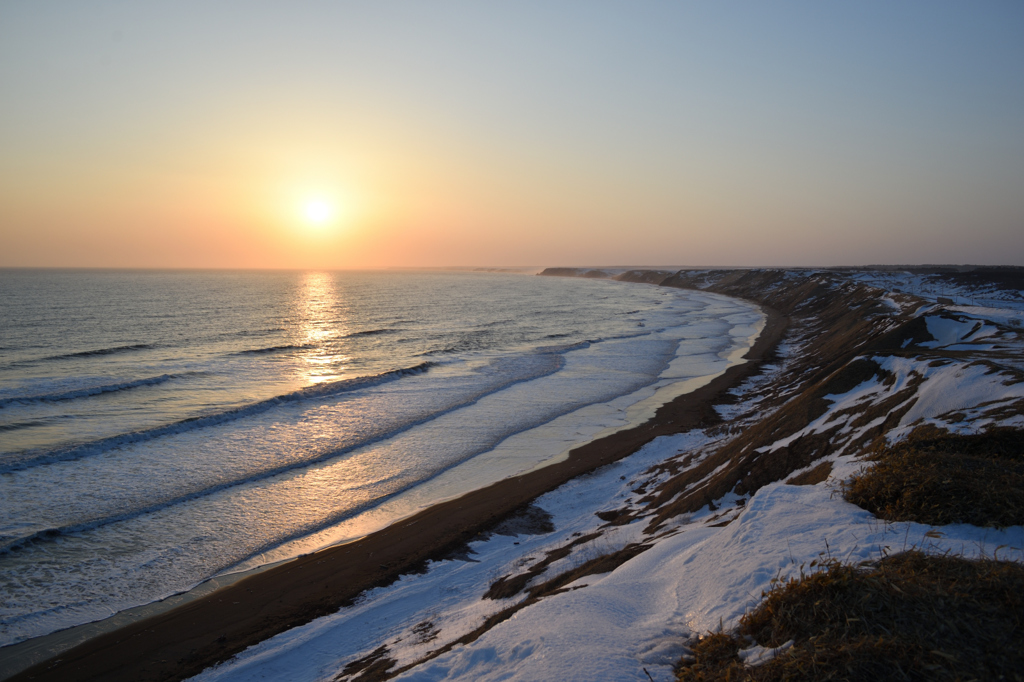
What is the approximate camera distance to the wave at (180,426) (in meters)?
17.6

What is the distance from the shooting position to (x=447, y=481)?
16.5m

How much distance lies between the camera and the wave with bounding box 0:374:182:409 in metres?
24.3

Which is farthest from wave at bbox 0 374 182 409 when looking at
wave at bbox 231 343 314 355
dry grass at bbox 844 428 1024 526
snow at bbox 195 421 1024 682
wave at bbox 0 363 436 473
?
dry grass at bbox 844 428 1024 526

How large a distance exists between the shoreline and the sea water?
84 centimetres

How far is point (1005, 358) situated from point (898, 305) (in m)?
25.3

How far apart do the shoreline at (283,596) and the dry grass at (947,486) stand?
29.6ft

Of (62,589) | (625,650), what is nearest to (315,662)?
(625,650)

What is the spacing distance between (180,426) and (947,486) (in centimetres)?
2480

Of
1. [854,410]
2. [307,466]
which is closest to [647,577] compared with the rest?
[854,410]

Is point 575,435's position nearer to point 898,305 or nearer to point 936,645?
point 936,645

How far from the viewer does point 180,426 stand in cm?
2123

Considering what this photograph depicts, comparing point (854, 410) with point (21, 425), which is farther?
point (21, 425)

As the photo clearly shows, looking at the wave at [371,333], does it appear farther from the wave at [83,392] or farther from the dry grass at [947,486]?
the dry grass at [947,486]

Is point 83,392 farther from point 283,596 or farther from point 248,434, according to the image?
point 283,596
